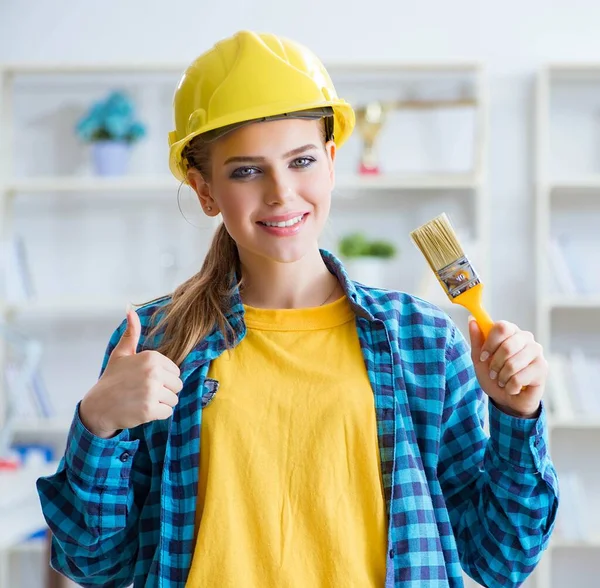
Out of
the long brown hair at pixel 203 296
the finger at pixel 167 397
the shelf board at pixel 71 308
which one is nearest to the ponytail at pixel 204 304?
the long brown hair at pixel 203 296

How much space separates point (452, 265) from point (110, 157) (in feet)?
8.99

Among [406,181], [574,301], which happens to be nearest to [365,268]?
[406,181]

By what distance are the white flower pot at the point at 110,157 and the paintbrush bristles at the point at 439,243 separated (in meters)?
2.70

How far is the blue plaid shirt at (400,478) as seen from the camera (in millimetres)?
1095

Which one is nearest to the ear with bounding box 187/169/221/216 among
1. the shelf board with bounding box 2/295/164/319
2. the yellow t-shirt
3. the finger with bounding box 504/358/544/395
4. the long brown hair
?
the long brown hair

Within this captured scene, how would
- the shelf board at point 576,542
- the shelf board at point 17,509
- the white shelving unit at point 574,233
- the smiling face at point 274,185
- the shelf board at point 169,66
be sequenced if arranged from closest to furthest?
the smiling face at point 274,185 → the shelf board at point 17,509 → the shelf board at point 576,542 → the shelf board at point 169,66 → the white shelving unit at point 574,233

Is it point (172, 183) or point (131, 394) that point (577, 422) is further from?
point (131, 394)

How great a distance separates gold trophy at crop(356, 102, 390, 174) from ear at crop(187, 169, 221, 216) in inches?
93.9

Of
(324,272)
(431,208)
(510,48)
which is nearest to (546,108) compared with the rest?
(510,48)

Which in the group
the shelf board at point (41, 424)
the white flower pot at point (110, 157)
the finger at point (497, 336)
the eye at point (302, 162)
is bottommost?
the shelf board at point (41, 424)

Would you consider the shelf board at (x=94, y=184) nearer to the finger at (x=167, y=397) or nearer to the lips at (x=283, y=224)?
the lips at (x=283, y=224)

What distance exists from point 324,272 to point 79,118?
283 centimetres

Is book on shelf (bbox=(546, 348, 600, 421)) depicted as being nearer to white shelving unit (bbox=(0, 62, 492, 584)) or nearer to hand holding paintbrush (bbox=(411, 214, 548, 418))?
white shelving unit (bbox=(0, 62, 492, 584))

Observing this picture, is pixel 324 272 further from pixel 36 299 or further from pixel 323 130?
pixel 36 299
